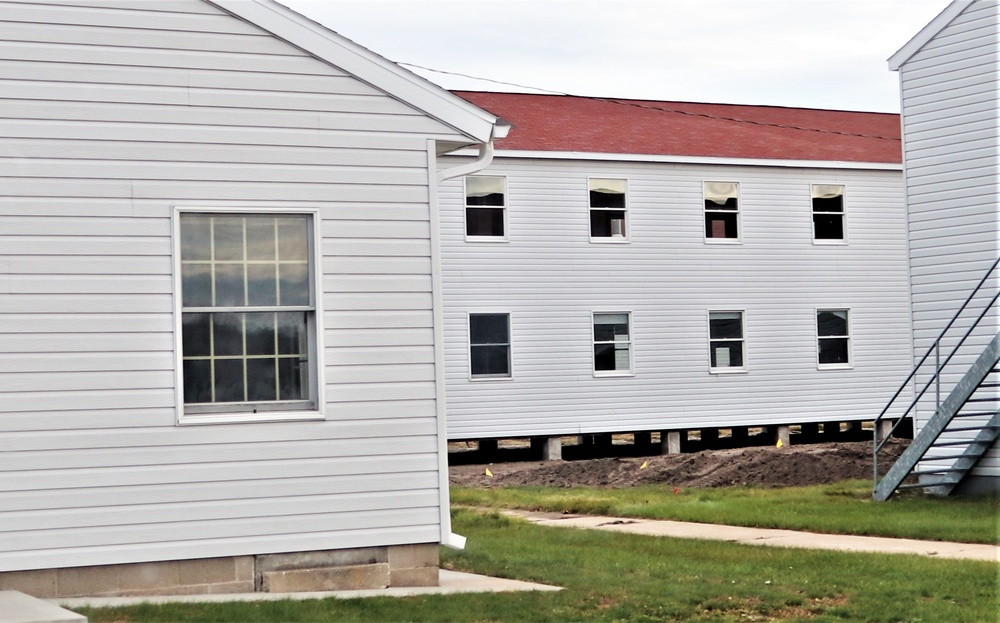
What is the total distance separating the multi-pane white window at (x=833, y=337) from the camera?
1320 inches

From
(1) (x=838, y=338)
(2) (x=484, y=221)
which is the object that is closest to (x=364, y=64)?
(2) (x=484, y=221)

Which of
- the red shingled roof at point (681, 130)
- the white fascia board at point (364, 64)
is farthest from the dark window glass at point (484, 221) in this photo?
the white fascia board at point (364, 64)

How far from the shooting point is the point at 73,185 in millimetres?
10430

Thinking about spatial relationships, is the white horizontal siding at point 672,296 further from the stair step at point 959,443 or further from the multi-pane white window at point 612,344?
the stair step at point 959,443

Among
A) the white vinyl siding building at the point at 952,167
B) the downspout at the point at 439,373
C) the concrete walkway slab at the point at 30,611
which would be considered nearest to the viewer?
the concrete walkway slab at the point at 30,611

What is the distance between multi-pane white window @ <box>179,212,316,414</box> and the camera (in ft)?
35.5

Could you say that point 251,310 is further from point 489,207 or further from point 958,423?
point 489,207

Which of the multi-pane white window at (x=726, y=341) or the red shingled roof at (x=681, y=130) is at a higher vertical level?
the red shingled roof at (x=681, y=130)

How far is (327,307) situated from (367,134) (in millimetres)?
1471

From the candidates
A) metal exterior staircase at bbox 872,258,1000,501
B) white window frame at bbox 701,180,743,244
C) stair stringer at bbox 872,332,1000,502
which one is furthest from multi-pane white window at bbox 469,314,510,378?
stair stringer at bbox 872,332,1000,502

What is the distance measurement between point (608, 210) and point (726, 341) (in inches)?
169

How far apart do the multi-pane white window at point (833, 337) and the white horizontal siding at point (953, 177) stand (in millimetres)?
12925

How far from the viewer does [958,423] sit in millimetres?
19469

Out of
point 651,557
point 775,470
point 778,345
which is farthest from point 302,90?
point 778,345
